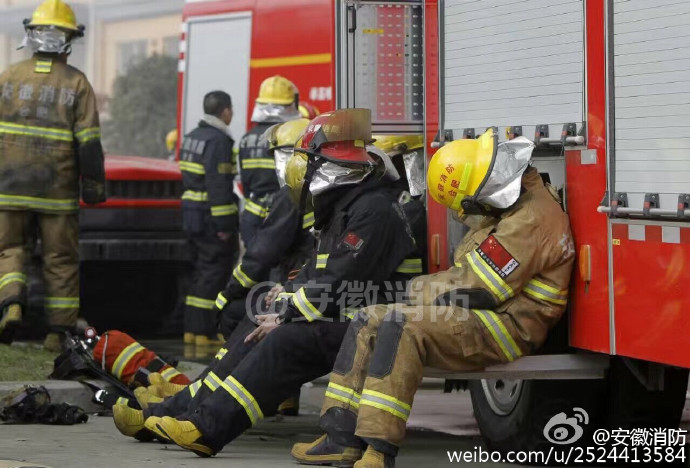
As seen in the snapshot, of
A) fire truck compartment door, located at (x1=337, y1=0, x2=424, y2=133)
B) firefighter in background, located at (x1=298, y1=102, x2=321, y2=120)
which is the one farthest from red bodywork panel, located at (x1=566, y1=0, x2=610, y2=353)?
firefighter in background, located at (x1=298, y1=102, x2=321, y2=120)

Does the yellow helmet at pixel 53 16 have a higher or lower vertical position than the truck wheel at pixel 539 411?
higher

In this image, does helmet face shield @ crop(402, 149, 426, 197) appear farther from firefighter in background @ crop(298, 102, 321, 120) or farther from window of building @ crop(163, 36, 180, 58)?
window of building @ crop(163, 36, 180, 58)

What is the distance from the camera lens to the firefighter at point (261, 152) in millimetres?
10336

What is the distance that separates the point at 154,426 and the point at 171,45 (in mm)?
23659

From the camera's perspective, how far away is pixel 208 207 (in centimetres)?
1133

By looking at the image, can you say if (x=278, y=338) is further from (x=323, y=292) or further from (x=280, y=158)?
(x=280, y=158)

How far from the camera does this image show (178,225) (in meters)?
11.6

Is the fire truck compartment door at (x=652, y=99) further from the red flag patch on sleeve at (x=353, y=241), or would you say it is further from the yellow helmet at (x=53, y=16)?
the yellow helmet at (x=53, y=16)

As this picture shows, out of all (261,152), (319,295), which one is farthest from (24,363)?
(319,295)

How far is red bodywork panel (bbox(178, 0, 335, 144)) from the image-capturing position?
14094mm

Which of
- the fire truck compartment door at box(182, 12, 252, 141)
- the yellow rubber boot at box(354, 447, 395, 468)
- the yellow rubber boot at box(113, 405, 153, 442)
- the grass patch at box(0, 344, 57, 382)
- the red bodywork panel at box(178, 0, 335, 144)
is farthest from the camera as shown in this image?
the fire truck compartment door at box(182, 12, 252, 141)

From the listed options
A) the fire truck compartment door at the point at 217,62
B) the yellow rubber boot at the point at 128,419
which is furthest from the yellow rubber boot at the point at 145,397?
the fire truck compartment door at the point at 217,62

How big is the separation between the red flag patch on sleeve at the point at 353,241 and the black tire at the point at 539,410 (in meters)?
0.95

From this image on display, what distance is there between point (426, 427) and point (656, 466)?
1693 mm
